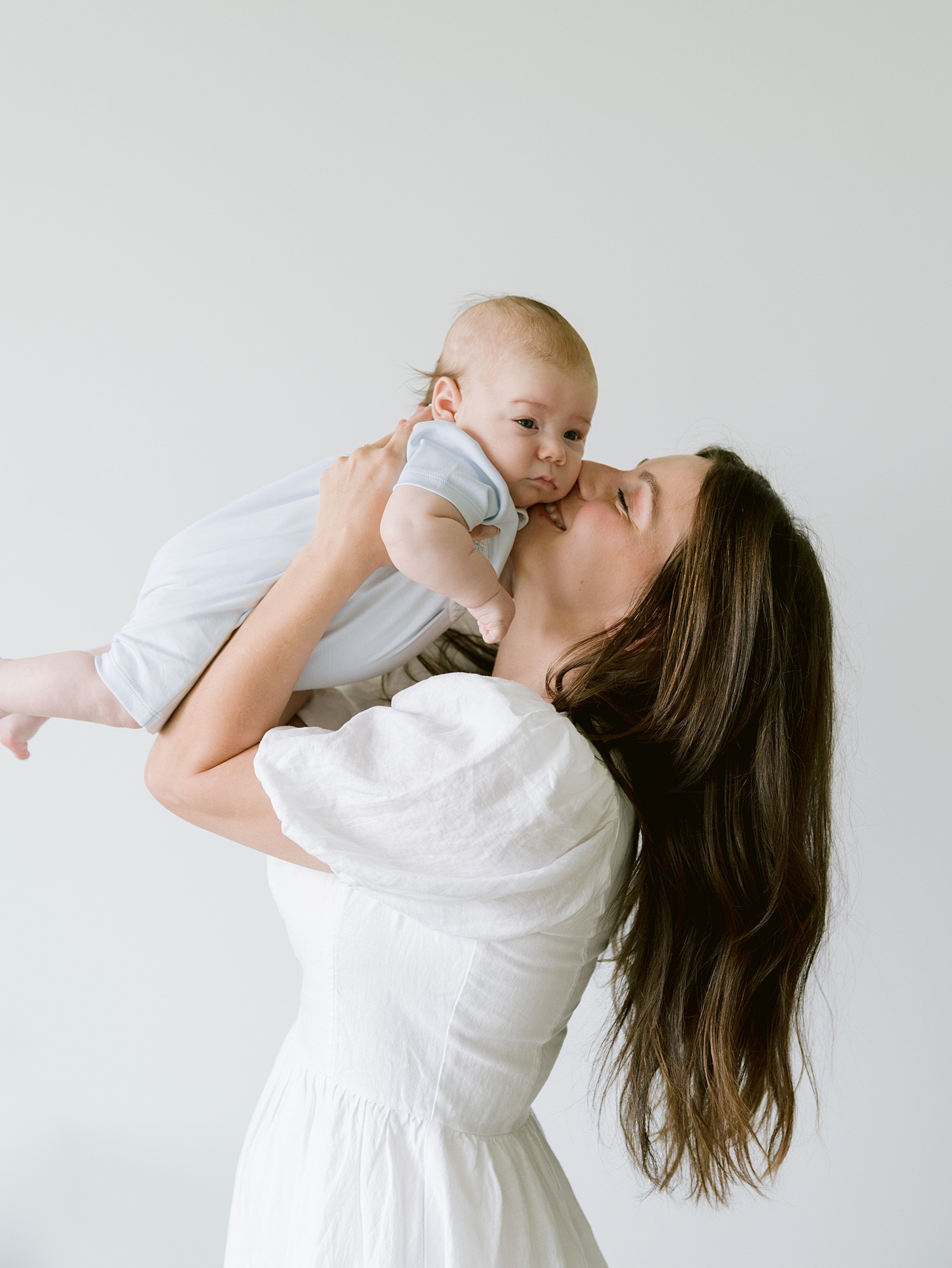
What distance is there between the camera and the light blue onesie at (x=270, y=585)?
1.14m

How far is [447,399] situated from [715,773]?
0.55 metres

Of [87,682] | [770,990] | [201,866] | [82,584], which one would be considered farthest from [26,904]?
[770,990]

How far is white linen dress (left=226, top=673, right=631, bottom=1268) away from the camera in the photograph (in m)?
0.96

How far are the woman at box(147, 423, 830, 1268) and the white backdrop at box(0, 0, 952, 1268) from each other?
553 mm

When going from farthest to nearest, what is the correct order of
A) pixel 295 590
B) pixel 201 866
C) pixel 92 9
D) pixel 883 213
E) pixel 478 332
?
pixel 201 866 < pixel 92 9 < pixel 883 213 < pixel 478 332 < pixel 295 590

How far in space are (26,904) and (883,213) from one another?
1984 millimetres

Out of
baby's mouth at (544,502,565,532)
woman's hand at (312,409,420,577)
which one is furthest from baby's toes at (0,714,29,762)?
baby's mouth at (544,502,565,532)

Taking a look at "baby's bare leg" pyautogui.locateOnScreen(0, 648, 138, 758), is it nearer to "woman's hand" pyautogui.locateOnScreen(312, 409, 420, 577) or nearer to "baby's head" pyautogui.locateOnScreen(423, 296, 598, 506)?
"woman's hand" pyautogui.locateOnScreen(312, 409, 420, 577)

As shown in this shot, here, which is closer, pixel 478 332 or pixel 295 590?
pixel 295 590

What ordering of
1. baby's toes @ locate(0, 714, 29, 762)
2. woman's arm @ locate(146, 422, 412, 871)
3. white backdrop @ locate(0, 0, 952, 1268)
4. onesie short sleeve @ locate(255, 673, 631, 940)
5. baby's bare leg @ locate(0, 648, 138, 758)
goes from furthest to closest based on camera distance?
white backdrop @ locate(0, 0, 952, 1268)
baby's toes @ locate(0, 714, 29, 762)
baby's bare leg @ locate(0, 648, 138, 758)
woman's arm @ locate(146, 422, 412, 871)
onesie short sleeve @ locate(255, 673, 631, 940)

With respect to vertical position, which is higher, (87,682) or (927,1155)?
(87,682)

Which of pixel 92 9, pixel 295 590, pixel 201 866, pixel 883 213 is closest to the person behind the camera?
pixel 295 590

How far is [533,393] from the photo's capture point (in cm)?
114

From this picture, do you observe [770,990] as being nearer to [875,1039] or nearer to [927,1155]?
[875,1039]
